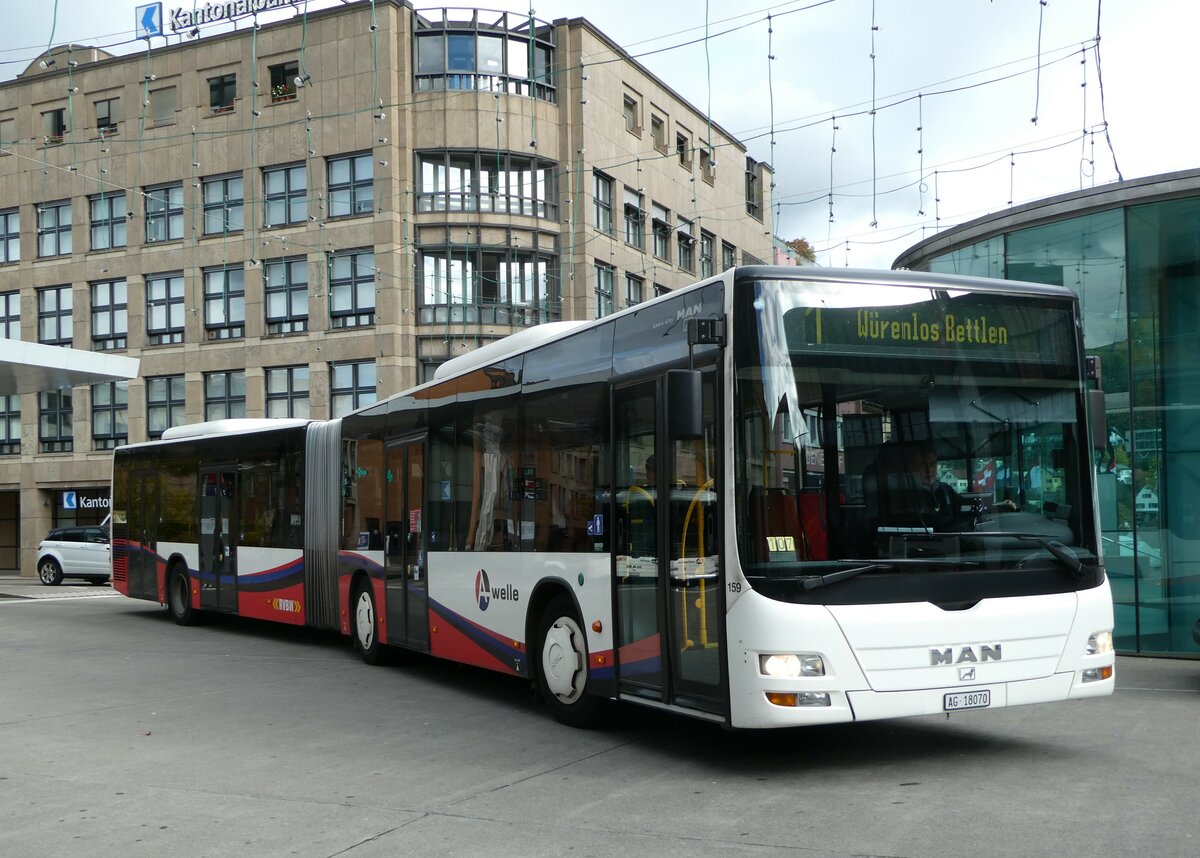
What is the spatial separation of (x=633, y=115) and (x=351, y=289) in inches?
441

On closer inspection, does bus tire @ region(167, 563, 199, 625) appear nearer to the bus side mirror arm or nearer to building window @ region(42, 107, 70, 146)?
the bus side mirror arm

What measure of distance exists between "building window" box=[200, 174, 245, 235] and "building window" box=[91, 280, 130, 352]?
4.38m

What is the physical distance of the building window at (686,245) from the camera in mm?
46603

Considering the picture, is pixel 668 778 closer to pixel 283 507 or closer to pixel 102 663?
pixel 102 663

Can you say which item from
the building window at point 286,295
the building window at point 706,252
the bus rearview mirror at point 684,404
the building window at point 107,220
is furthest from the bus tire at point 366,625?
the building window at point 706,252

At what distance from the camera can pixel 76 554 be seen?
37.1 m

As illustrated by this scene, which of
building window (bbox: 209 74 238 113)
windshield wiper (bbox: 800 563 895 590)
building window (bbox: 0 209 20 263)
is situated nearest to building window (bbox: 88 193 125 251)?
building window (bbox: 0 209 20 263)

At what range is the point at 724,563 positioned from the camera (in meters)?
7.91

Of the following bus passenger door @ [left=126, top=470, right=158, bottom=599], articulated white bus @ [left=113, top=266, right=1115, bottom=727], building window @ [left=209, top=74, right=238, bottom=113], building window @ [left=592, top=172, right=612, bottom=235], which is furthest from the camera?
building window @ [left=209, top=74, right=238, bottom=113]

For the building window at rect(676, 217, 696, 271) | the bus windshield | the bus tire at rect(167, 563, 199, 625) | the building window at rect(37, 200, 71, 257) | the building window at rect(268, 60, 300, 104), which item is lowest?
the bus tire at rect(167, 563, 199, 625)

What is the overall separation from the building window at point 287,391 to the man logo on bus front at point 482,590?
30001 millimetres

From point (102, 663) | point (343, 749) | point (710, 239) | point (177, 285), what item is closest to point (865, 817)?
point (343, 749)

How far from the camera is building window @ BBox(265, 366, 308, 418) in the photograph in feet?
134

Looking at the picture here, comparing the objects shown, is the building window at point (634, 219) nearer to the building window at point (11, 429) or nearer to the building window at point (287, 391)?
the building window at point (287, 391)
